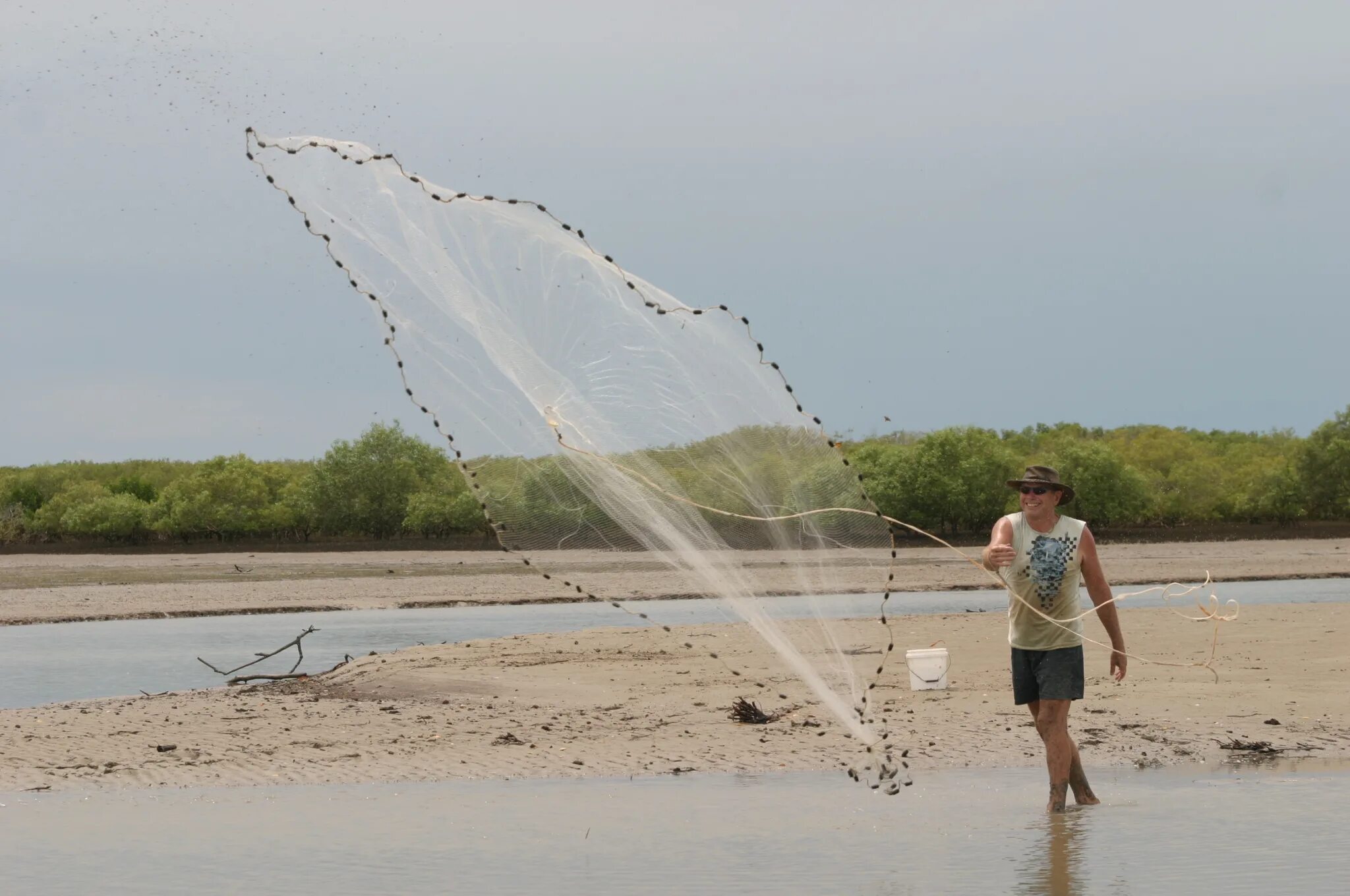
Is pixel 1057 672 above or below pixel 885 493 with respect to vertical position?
below

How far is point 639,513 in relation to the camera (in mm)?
8867

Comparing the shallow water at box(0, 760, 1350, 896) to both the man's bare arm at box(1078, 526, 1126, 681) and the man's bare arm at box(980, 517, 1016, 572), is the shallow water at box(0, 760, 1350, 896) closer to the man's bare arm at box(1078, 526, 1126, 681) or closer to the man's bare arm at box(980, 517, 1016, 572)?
the man's bare arm at box(1078, 526, 1126, 681)

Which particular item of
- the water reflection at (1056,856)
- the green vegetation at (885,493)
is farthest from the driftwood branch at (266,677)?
the green vegetation at (885,493)

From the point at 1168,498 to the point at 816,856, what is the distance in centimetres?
6698

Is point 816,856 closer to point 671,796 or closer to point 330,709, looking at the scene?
point 671,796

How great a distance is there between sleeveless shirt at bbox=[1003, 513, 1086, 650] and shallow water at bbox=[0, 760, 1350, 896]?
1.16 meters

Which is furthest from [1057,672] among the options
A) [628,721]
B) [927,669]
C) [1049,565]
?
[927,669]

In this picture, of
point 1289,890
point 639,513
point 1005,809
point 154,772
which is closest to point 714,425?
point 639,513

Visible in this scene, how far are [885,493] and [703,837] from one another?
55.2 metres

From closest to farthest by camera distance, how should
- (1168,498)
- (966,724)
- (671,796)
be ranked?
(671,796)
(966,724)
(1168,498)

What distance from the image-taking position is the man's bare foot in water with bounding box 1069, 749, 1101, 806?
371 inches

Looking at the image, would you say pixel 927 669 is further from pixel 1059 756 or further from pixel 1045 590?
pixel 1045 590

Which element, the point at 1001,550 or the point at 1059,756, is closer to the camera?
the point at 1001,550

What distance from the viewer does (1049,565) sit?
8688 mm
